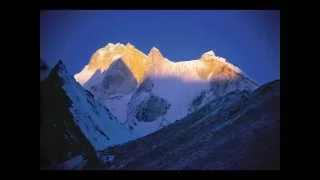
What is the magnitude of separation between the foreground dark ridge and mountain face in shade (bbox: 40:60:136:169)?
159 millimetres

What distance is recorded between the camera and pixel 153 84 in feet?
22.6

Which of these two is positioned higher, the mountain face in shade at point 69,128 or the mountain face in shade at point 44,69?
the mountain face in shade at point 44,69

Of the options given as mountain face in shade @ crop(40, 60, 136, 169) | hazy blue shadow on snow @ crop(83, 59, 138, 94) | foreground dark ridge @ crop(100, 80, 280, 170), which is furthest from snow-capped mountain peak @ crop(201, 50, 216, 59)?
mountain face in shade @ crop(40, 60, 136, 169)

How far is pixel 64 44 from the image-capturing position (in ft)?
22.7

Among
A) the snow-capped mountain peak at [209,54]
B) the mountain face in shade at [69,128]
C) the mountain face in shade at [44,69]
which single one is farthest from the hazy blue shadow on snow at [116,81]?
the snow-capped mountain peak at [209,54]

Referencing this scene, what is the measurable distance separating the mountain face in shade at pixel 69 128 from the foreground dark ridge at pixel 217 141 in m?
0.16

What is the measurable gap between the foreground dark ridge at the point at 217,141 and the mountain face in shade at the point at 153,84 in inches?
4.5

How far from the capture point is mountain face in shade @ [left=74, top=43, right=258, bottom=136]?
6812 mm

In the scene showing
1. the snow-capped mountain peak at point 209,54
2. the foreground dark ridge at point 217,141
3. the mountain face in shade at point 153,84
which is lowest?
the foreground dark ridge at point 217,141

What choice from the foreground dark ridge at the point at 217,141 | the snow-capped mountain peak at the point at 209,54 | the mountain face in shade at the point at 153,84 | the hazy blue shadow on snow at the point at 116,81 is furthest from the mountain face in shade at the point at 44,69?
the snow-capped mountain peak at the point at 209,54

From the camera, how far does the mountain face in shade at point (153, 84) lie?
22.4 feet

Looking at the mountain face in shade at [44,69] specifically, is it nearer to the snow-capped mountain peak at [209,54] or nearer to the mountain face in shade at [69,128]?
the mountain face in shade at [69,128]
